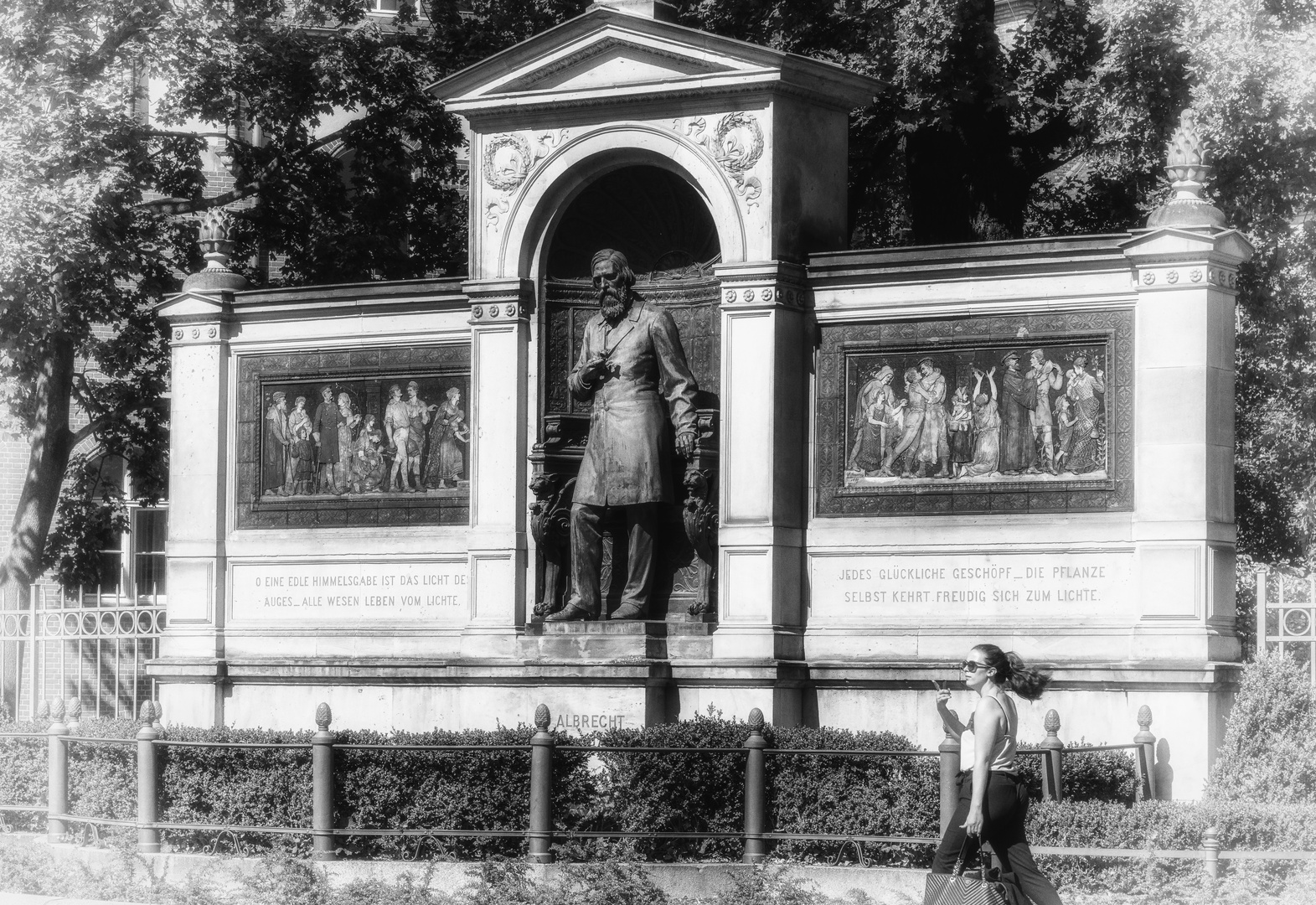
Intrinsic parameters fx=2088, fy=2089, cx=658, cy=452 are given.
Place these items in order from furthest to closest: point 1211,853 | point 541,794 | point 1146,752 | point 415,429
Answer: point 415,429 < point 1146,752 < point 541,794 < point 1211,853

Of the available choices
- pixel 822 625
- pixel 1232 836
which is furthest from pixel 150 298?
pixel 1232 836

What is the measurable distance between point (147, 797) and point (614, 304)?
6.34 meters

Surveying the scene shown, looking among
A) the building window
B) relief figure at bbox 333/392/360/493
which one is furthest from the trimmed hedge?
the building window

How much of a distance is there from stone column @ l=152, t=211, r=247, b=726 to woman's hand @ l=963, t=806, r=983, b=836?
11.5 meters

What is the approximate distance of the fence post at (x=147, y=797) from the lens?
1769 centimetres

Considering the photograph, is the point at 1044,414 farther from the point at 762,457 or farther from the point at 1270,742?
the point at 1270,742

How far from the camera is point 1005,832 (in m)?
12.0

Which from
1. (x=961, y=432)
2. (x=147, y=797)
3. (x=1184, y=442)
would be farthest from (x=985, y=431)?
(x=147, y=797)

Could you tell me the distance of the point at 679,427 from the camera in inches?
781

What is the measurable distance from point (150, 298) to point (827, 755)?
539 inches

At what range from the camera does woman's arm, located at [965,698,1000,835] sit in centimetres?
1182

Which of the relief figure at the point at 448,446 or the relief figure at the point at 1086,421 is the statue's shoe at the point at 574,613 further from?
the relief figure at the point at 1086,421

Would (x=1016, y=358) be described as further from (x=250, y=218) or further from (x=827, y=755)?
(x=250, y=218)

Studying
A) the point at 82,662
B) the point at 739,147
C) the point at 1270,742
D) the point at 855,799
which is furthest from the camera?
the point at 82,662
